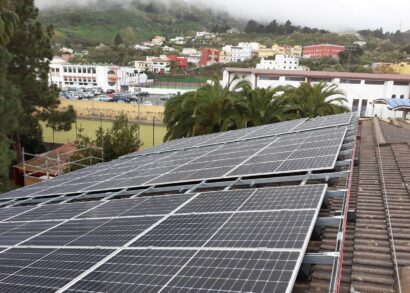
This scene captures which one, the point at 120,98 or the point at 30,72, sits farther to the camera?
the point at 120,98

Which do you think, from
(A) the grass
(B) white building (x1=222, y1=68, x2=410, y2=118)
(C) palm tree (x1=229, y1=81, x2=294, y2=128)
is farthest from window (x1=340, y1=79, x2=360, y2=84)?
(C) palm tree (x1=229, y1=81, x2=294, y2=128)

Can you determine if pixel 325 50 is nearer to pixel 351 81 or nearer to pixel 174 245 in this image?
pixel 351 81

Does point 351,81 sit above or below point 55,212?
above

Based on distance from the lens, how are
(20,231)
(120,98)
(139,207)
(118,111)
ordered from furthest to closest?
(120,98), (118,111), (20,231), (139,207)

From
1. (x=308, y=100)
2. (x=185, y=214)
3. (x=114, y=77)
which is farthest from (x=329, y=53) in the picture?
(x=185, y=214)

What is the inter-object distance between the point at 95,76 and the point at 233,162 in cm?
10618

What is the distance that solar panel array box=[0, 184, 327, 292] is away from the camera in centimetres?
416

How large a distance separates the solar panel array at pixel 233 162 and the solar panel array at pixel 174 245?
1378 mm

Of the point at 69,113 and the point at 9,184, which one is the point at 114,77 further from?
the point at 9,184

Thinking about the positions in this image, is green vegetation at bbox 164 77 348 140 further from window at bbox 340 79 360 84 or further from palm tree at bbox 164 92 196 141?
window at bbox 340 79 360 84

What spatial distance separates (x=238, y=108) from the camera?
25.3 m

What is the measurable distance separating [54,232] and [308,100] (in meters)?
22.5

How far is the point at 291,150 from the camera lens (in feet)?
31.2

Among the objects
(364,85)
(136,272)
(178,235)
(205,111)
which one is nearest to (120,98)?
(364,85)
